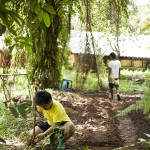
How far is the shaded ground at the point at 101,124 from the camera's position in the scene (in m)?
3.75

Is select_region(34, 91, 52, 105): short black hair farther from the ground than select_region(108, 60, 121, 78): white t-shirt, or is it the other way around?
select_region(108, 60, 121, 78): white t-shirt

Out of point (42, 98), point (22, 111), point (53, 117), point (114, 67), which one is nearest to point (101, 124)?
point (53, 117)

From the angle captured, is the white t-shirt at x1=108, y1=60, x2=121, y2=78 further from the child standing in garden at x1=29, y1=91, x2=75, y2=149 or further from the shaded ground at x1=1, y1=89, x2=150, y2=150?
the child standing in garden at x1=29, y1=91, x2=75, y2=149

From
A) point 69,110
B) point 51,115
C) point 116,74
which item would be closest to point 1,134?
point 51,115

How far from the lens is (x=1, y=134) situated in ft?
12.9

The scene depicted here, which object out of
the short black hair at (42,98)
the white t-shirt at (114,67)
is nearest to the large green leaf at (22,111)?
the short black hair at (42,98)

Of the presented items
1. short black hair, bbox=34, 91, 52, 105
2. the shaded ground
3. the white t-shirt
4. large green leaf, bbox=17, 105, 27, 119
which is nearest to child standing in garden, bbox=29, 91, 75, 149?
short black hair, bbox=34, 91, 52, 105

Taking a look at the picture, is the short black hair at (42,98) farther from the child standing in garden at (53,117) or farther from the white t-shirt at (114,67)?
the white t-shirt at (114,67)

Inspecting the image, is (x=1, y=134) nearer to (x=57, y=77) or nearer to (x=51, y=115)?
(x=51, y=115)

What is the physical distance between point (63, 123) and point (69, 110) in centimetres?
237

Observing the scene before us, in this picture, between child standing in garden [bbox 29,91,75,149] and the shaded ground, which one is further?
the shaded ground

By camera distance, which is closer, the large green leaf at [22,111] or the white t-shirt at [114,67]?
the large green leaf at [22,111]

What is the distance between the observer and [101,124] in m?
4.78

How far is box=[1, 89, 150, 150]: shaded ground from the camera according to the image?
3.75 metres
